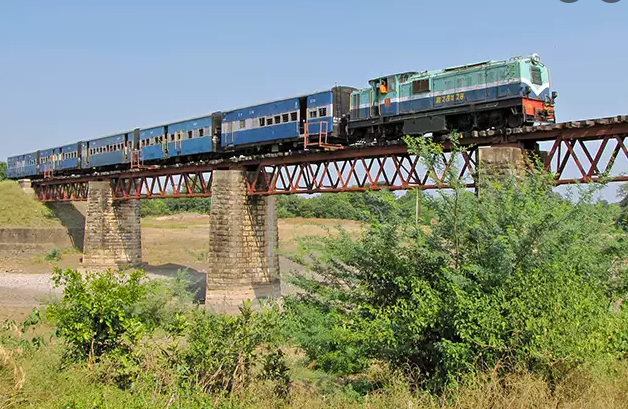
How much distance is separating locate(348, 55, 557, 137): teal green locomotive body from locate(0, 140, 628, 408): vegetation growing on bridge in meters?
10.7

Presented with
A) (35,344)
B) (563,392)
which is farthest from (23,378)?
(563,392)

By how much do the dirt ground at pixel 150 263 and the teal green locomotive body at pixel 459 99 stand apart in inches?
193

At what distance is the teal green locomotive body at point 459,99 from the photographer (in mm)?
19750

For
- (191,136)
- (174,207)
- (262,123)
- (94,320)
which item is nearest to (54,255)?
(191,136)

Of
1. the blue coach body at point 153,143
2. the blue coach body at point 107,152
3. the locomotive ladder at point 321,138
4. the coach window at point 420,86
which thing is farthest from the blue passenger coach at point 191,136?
the coach window at point 420,86

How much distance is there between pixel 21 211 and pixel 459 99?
159 ft

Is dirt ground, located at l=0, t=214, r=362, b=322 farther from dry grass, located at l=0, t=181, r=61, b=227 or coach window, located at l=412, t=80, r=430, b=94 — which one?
coach window, located at l=412, t=80, r=430, b=94

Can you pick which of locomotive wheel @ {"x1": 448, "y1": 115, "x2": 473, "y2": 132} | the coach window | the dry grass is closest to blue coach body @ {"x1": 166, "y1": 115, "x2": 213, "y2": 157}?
the coach window

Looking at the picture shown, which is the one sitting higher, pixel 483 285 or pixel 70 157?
pixel 70 157

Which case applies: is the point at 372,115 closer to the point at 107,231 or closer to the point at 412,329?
the point at 412,329

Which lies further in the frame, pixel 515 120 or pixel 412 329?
pixel 515 120

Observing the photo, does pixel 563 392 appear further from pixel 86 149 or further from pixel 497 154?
pixel 86 149

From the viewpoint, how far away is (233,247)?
28.1 m

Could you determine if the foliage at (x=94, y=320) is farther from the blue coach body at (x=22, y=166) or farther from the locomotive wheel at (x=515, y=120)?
the blue coach body at (x=22, y=166)
